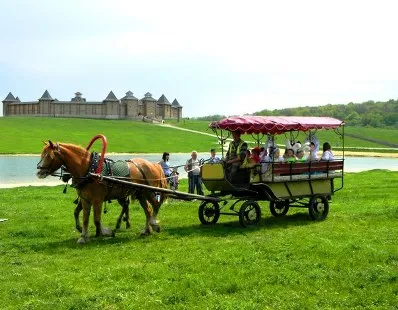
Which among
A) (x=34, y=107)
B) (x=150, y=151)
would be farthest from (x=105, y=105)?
(x=150, y=151)

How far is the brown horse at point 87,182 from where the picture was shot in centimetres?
1124

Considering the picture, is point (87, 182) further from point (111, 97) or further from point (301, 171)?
point (111, 97)

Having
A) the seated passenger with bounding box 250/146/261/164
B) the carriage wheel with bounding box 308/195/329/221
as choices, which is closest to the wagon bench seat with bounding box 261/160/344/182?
the seated passenger with bounding box 250/146/261/164

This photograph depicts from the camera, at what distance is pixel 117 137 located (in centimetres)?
8625

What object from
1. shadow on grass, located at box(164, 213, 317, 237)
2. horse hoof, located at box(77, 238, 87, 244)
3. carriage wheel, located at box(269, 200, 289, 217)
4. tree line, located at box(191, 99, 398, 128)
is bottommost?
horse hoof, located at box(77, 238, 87, 244)

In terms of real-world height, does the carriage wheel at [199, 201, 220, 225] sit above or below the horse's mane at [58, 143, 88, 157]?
below

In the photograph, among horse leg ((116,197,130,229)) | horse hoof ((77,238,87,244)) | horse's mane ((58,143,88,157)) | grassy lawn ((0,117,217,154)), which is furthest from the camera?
grassy lawn ((0,117,217,154))

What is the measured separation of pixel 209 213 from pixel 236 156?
1758mm

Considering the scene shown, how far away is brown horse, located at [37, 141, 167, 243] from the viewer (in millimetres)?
11242

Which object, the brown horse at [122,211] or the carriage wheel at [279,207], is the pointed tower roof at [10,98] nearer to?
the carriage wheel at [279,207]

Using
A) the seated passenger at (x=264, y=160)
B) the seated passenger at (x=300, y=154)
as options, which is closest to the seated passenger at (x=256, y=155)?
the seated passenger at (x=264, y=160)

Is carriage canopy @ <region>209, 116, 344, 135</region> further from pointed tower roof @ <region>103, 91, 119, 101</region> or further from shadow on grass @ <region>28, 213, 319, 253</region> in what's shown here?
pointed tower roof @ <region>103, 91, 119, 101</region>

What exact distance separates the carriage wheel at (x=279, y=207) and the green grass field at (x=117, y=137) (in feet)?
154

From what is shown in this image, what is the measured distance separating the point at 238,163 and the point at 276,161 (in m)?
1.05
